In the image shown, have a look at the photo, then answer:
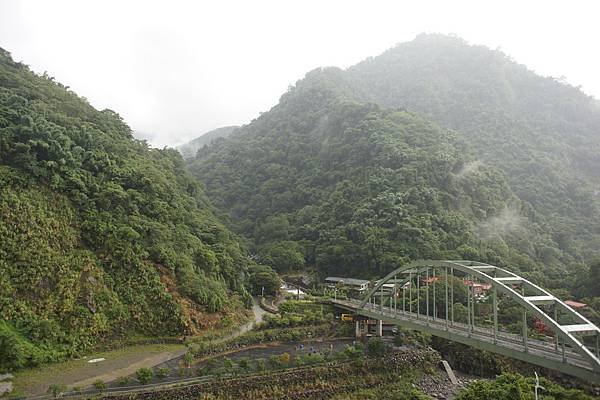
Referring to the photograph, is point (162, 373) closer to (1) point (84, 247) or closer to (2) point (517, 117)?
(1) point (84, 247)

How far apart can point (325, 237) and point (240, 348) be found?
30.3m

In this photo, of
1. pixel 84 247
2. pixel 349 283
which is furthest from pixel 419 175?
pixel 84 247

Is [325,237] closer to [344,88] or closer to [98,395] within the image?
[98,395]

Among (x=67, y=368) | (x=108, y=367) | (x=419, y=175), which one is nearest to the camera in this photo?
(x=67, y=368)

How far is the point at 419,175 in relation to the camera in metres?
61.0

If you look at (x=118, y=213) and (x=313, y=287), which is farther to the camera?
(x=313, y=287)

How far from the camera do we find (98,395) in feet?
63.7

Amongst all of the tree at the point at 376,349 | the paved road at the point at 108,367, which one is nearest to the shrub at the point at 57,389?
the paved road at the point at 108,367

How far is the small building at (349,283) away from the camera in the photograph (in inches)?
1820

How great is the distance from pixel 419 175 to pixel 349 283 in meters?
21.1

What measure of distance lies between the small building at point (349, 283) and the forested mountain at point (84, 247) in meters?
13.3

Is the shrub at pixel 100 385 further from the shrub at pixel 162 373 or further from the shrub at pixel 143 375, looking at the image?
the shrub at pixel 162 373

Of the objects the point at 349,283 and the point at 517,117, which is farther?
the point at 517,117

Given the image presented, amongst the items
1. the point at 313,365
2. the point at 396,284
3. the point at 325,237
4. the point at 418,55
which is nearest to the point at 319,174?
the point at 325,237
